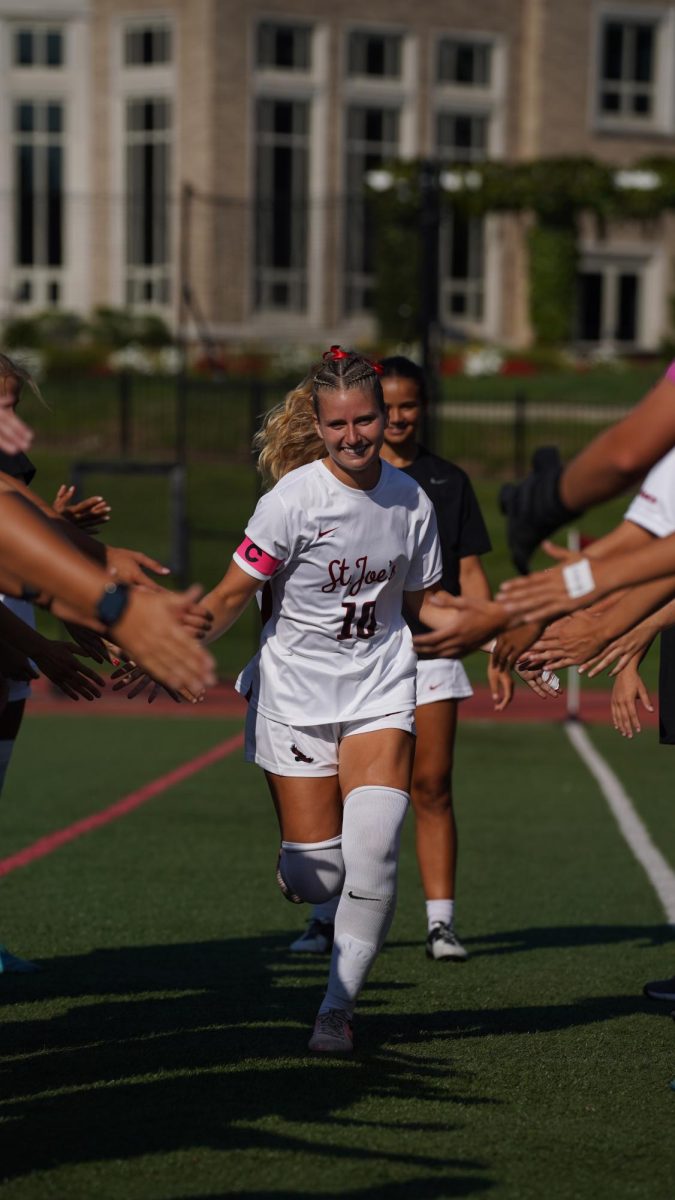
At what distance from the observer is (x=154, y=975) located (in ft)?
22.7

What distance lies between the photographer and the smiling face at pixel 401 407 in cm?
736

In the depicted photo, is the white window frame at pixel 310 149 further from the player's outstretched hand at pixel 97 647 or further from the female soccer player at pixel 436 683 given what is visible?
the player's outstretched hand at pixel 97 647

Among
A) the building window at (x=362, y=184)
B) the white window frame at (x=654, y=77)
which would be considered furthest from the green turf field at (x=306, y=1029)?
the white window frame at (x=654, y=77)

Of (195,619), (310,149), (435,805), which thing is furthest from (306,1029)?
(310,149)

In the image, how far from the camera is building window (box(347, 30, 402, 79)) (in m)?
41.0

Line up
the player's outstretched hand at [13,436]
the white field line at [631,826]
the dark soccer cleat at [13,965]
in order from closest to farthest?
the player's outstretched hand at [13,436] → the dark soccer cleat at [13,965] → the white field line at [631,826]

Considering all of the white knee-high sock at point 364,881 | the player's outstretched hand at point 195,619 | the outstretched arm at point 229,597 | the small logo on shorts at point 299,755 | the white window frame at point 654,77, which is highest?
the white window frame at point 654,77

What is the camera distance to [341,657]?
582cm

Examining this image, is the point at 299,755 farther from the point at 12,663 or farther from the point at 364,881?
the point at 12,663

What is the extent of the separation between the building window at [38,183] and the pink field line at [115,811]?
2856cm

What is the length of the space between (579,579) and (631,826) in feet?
22.2

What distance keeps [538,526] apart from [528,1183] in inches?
63.7

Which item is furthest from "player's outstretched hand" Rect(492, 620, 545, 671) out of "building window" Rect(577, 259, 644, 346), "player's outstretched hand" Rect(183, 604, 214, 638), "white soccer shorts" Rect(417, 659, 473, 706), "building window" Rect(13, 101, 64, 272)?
"building window" Rect(577, 259, 644, 346)

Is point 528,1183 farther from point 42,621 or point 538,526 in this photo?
point 42,621
